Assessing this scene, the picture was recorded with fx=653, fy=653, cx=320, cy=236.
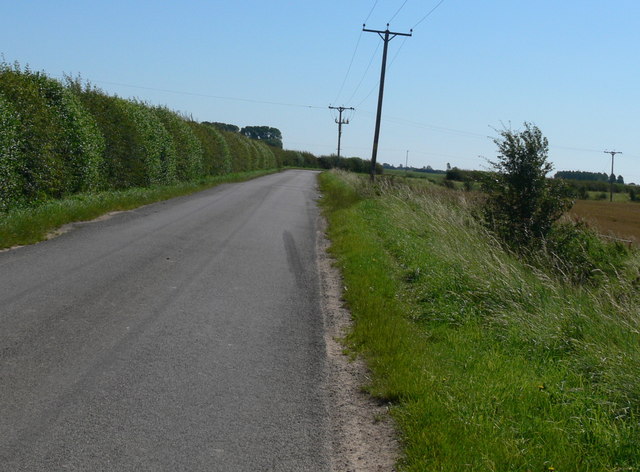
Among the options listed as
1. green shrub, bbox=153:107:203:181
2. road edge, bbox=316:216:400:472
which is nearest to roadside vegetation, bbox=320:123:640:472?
road edge, bbox=316:216:400:472

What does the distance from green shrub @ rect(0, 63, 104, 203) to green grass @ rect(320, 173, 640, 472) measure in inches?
328

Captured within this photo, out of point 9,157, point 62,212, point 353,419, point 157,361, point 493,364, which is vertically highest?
point 9,157

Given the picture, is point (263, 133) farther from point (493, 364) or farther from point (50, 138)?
point (493, 364)

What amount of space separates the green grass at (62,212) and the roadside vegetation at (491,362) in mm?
6001

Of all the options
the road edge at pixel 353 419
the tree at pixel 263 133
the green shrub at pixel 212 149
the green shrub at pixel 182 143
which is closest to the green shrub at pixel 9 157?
the road edge at pixel 353 419

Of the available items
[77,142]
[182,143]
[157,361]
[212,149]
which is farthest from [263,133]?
[157,361]

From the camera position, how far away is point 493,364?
6070 millimetres

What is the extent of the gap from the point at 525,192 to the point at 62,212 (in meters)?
11.7

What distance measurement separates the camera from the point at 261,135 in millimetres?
158875

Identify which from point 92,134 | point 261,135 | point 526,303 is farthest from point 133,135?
point 261,135

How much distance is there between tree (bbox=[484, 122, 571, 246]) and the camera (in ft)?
56.4

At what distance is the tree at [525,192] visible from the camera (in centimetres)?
1720

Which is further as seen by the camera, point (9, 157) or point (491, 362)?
point (9, 157)

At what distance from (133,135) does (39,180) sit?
841 cm
